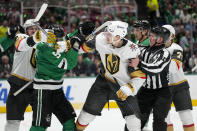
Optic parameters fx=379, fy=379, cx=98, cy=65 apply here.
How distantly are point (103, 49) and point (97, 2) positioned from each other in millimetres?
4987

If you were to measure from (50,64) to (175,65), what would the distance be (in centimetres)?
118

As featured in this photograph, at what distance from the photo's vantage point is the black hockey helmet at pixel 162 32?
3.50 meters

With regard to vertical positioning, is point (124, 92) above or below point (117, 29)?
below

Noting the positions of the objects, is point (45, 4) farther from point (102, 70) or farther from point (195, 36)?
point (195, 36)

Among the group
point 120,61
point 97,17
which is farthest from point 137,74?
point 97,17

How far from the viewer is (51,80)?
11.2 ft

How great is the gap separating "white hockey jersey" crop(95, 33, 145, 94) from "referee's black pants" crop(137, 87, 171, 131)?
1.09ft

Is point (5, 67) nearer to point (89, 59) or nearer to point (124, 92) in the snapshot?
point (89, 59)

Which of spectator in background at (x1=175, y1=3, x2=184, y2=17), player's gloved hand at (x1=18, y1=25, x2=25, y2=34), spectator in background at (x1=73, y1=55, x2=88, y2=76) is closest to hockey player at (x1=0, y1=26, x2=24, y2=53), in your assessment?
player's gloved hand at (x1=18, y1=25, x2=25, y2=34)

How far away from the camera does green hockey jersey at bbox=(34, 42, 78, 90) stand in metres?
3.31

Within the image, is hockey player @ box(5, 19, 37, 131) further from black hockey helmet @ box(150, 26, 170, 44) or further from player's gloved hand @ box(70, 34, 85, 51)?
black hockey helmet @ box(150, 26, 170, 44)

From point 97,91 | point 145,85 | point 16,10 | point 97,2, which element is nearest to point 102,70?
point 97,91

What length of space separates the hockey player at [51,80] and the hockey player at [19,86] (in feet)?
1.01

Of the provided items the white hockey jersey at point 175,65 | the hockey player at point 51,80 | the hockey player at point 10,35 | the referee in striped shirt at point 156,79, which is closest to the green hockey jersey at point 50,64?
the hockey player at point 51,80
